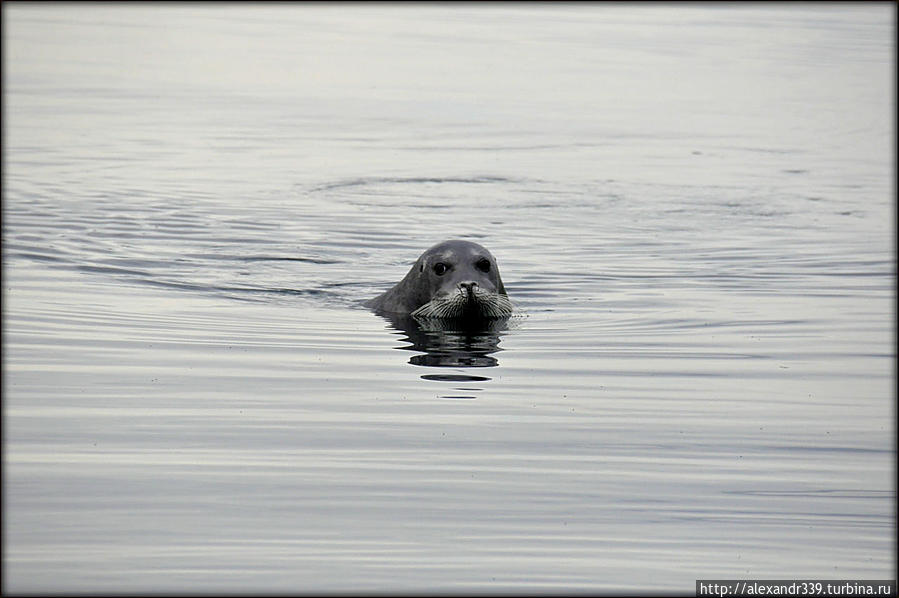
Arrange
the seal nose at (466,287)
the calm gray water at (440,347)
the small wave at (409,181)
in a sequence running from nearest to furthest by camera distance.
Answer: the calm gray water at (440,347)
the seal nose at (466,287)
the small wave at (409,181)

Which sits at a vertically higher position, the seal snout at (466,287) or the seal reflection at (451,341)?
the seal snout at (466,287)

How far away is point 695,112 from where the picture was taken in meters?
29.4

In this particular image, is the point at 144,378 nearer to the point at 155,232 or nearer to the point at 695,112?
the point at 155,232

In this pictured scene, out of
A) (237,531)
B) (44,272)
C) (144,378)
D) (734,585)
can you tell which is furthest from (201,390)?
(44,272)

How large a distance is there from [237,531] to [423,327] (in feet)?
17.6

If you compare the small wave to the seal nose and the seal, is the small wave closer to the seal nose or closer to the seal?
the seal

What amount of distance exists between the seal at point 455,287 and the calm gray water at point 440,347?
1.11 ft

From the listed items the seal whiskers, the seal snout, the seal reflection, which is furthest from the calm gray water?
the seal snout

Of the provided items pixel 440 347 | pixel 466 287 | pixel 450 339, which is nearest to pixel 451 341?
pixel 450 339

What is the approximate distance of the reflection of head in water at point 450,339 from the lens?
10820 millimetres

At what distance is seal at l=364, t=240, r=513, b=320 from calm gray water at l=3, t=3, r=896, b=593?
1.11 ft

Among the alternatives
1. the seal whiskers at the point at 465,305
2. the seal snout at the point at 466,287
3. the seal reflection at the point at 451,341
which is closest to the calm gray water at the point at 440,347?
the seal reflection at the point at 451,341

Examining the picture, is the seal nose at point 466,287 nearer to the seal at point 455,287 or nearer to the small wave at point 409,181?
the seal at point 455,287

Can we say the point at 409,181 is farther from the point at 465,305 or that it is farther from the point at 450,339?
the point at 450,339
